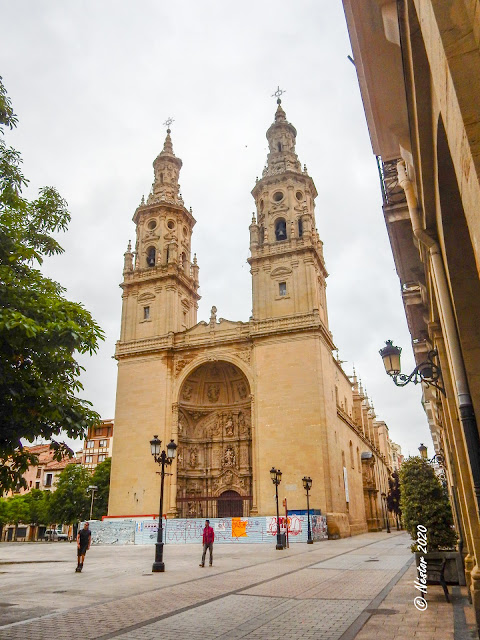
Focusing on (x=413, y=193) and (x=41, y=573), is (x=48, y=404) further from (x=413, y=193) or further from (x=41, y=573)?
(x=41, y=573)

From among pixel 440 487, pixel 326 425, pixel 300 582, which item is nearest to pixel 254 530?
pixel 326 425

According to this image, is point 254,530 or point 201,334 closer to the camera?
point 254,530

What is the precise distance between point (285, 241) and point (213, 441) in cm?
1609

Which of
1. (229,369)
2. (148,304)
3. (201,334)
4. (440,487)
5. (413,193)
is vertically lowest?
(440,487)

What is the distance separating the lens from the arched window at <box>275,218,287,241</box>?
39406 millimetres

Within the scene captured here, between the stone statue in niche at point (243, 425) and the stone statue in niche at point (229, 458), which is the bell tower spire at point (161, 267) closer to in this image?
the stone statue in niche at point (243, 425)

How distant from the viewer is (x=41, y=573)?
47.5 ft

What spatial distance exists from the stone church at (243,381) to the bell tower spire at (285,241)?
10cm

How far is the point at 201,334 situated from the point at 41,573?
932 inches

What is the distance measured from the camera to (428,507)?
29.1 feet

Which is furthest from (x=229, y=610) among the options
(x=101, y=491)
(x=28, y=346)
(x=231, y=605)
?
(x=101, y=491)

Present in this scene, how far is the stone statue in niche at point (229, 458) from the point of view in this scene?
1400 inches

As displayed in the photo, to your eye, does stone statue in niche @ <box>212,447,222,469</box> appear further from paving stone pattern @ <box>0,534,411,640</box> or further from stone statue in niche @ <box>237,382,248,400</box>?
paving stone pattern @ <box>0,534,411,640</box>

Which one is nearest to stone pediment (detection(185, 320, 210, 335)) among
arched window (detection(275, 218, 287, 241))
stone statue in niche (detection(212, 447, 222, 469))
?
→ stone statue in niche (detection(212, 447, 222, 469))
